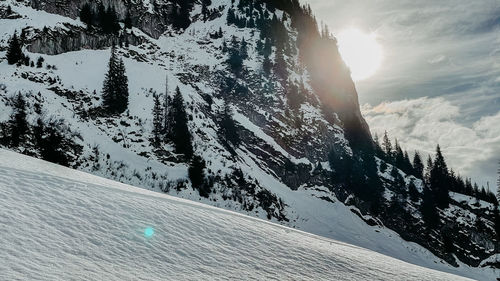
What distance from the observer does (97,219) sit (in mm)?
6781

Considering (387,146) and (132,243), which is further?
(387,146)

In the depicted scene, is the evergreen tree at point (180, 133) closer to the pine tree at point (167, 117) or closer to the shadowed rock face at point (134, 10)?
the pine tree at point (167, 117)

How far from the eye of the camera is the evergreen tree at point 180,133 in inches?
1757

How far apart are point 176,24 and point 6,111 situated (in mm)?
61440

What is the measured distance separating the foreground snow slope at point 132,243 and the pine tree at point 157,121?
118 feet

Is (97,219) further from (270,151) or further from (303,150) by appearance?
(303,150)

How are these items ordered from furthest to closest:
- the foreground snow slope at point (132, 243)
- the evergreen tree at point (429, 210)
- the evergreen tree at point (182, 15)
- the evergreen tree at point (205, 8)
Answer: the evergreen tree at point (205, 8), the evergreen tree at point (182, 15), the evergreen tree at point (429, 210), the foreground snow slope at point (132, 243)

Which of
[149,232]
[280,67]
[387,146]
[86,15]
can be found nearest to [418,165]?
[387,146]

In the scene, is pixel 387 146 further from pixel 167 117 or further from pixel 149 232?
pixel 149 232

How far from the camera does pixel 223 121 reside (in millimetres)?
59562

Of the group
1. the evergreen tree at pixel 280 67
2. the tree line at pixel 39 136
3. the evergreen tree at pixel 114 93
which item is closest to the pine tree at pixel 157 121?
the evergreen tree at pixel 114 93

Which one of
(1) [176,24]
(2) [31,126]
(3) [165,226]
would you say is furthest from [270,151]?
(3) [165,226]

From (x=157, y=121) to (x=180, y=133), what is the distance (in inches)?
169

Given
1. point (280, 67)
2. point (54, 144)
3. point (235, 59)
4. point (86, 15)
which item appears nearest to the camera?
point (54, 144)
